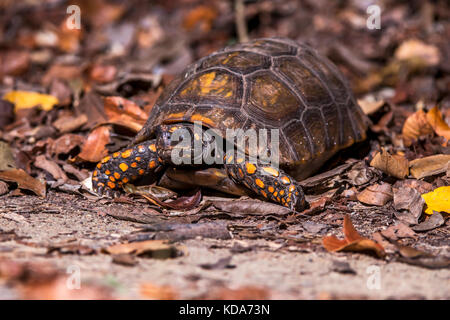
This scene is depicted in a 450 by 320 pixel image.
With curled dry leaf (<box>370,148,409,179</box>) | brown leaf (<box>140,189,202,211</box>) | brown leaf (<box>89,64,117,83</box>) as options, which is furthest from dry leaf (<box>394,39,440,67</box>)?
brown leaf (<box>140,189,202,211</box>)

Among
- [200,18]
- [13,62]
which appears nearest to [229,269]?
[13,62]

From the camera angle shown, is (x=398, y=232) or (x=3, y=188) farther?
(x=3, y=188)

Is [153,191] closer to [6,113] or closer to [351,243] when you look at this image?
[351,243]

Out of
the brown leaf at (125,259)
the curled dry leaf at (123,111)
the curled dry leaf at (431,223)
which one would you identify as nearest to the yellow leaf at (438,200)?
the curled dry leaf at (431,223)

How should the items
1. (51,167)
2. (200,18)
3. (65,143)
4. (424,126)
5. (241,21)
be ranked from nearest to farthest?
(51,167) < (65,143) < (424,126) < (241,21) < (200,18)

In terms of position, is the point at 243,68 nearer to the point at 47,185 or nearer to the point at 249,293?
the point at 47,185
